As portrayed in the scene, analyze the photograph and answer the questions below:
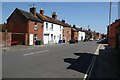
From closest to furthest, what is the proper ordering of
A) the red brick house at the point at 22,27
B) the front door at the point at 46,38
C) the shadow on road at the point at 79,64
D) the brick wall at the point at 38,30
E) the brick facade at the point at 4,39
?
the shadow on road at the point at 79,64
the brick facade at the point at 4,39
the red brick house at the point at 22,27
the brick wall at the point at 38,30
the front door at the point at 46,38

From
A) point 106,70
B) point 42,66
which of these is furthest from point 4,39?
point 106,70

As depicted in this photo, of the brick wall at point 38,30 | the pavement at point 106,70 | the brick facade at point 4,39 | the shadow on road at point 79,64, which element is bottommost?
the pavement at point 106,70

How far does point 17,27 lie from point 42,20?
8564 mm

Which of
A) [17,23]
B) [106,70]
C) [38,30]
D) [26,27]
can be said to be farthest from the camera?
[38,30]

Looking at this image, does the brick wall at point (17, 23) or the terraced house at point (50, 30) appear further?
the terraced house at point (50, 30)

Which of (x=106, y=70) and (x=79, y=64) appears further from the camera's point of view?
(x=79, y=64)

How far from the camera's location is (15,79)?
9.82 metres

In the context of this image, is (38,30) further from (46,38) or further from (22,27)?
(46,38)

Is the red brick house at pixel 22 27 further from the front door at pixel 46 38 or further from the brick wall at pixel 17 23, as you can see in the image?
the front door at pixel 46 38

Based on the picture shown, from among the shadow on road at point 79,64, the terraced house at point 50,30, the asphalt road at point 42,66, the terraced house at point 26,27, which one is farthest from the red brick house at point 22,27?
the shadow on road at point 79,64

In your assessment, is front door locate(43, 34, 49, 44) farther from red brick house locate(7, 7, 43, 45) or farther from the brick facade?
the brick facade

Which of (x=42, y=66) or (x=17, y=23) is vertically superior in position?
(x=17, y=23)

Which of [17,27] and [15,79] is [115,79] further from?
[17,27]

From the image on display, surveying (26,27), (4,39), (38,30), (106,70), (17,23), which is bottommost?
(106,70)
